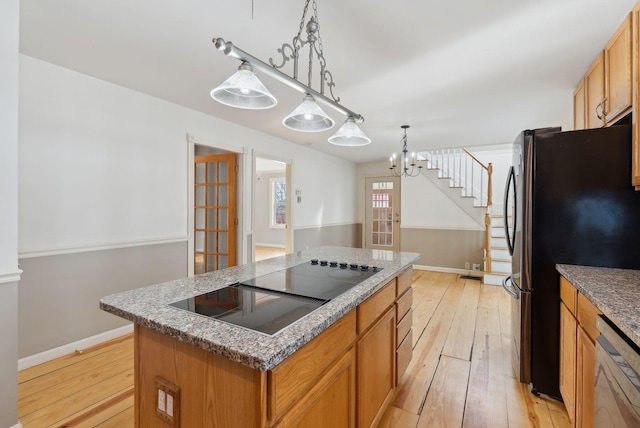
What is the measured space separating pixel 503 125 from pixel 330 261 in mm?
3414

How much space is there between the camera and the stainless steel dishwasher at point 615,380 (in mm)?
945

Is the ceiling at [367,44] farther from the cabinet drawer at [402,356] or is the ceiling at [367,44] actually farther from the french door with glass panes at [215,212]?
the cabinet drawer at [402,356]

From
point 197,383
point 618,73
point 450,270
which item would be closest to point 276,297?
point 197,383

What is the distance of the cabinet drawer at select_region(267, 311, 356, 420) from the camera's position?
0.85 m

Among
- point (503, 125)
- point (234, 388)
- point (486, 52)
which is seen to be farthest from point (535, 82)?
point (234, 388)

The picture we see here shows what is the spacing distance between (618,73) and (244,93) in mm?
2323

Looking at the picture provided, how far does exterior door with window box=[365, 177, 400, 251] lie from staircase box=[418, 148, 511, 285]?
904 mm

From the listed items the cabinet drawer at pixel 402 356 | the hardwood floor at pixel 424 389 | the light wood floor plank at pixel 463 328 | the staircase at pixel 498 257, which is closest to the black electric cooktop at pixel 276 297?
the cabinet drawer at pixel 402 356

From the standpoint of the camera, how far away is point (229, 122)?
12.7 ft

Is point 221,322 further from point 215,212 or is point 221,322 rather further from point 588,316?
point 215,212

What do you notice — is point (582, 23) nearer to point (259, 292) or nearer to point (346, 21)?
point (346, 21)

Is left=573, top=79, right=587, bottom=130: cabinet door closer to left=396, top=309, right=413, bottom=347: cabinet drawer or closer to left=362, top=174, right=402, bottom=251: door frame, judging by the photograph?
left=396, top=309, right=413, bottom=347: cabinet drawer

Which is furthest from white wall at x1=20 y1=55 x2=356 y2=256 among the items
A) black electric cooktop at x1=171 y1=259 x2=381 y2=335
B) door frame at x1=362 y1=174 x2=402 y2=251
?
door frame at x1=362 y1=174 x2=402 y2=251

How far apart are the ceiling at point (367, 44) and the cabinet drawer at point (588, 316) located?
1612mm
